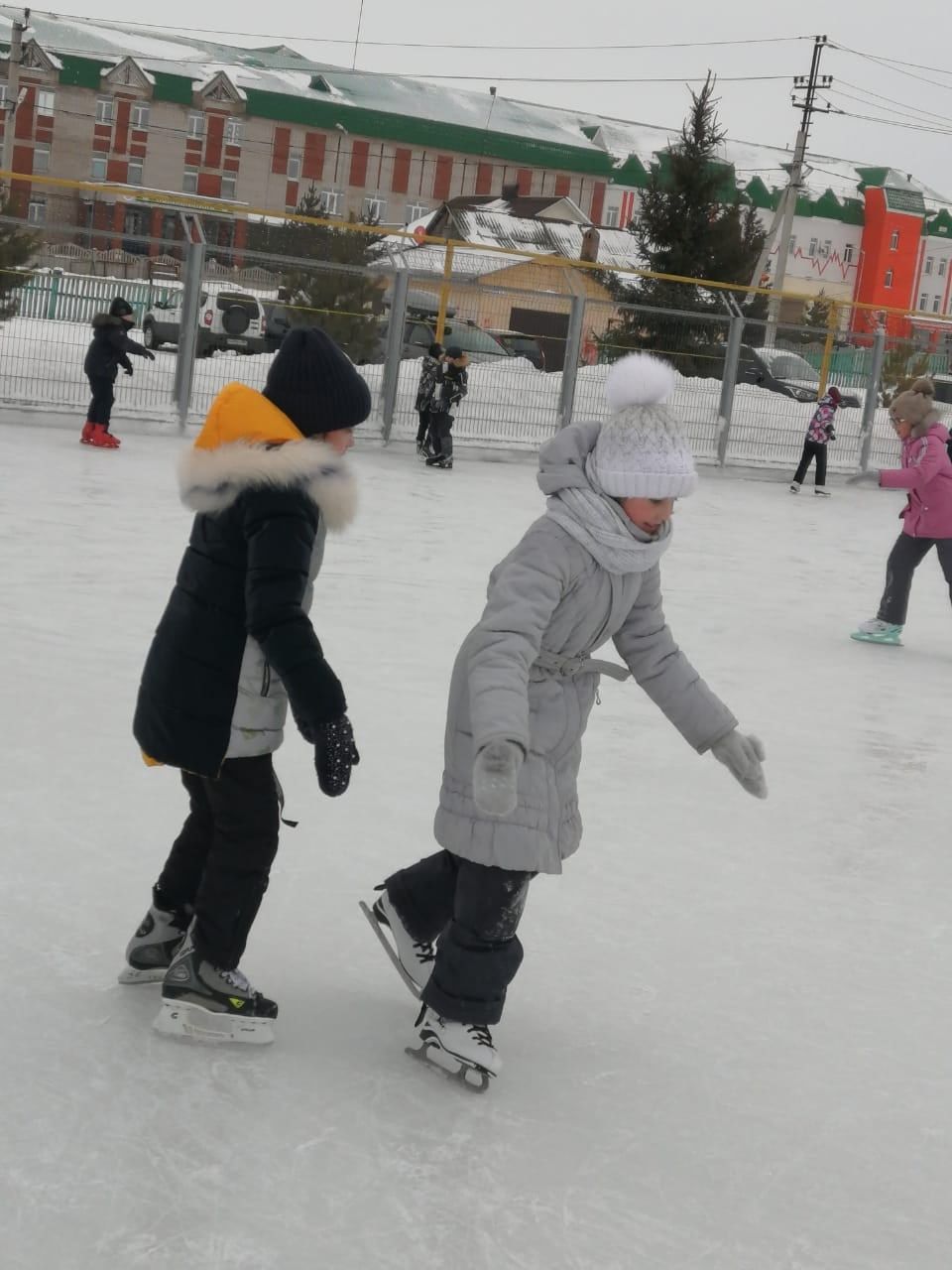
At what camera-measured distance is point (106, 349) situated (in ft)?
42.4

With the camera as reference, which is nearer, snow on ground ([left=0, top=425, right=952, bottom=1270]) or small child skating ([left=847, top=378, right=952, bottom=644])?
snow on ground ([left=0, top=425, right=952, bottom=1270])

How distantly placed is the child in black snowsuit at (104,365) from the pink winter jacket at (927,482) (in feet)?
23.8

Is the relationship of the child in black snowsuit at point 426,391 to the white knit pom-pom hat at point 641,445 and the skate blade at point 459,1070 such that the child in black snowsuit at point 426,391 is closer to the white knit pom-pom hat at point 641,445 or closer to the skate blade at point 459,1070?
the white knit pom-pom hat at point 641,445

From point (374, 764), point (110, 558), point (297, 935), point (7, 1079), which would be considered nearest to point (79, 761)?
point (374, 764)

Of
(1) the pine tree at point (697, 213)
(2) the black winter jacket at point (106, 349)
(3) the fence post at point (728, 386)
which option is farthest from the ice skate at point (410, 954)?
(1) the pine tree at point (697, 213)

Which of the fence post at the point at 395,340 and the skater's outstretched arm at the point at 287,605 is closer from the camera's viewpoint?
the skater's outstretched arm at the point at 287,605

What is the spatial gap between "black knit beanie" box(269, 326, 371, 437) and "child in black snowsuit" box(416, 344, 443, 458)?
38.3 ft

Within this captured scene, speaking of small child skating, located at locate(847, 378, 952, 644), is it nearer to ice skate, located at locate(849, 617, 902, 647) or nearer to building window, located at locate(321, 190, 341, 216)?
ice skate, located at locate(849, 617, 902, 647)

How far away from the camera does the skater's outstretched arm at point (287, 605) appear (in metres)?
2.62

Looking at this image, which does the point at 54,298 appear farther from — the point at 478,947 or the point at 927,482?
the point at 478,947

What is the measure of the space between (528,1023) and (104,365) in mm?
10667

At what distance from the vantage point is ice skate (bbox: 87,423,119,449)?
1288 centimetres

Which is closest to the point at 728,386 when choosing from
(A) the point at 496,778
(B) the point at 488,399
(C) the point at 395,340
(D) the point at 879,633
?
(B) the point at 488,399

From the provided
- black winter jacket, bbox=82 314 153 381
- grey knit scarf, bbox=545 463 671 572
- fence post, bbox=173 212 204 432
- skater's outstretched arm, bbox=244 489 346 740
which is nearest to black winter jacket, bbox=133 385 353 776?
skater's outstretched arm, bbox=244 489 346 740
